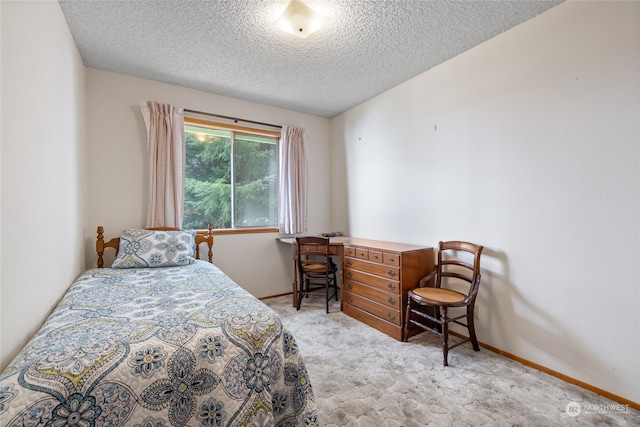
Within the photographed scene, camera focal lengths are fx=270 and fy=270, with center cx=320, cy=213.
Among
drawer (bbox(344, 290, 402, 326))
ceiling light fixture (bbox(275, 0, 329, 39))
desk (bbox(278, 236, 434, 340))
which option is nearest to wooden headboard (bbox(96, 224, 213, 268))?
desk (bbox(278, 236, 434, 340))

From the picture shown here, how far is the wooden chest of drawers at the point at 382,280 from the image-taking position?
2.50m

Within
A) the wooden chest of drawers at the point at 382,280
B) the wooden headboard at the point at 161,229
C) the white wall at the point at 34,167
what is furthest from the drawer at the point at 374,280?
the white wall at the point at 34,167

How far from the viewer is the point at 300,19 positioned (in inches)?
72.6

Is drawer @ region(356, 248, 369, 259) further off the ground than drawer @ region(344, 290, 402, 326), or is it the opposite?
drawer @ region(356, 248, 369, 259)

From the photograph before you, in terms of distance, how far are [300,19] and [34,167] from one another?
1.78m

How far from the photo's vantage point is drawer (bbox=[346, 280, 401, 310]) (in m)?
2.53

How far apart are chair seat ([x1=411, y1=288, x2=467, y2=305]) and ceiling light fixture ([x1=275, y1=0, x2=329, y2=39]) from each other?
7.38 feet

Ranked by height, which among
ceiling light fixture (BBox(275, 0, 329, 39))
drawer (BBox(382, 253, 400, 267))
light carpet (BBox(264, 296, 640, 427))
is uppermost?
ceiling light fixture (BBox(275, 0, 329, 39))

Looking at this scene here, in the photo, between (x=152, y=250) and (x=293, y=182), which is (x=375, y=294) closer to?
(x=293, y=182)

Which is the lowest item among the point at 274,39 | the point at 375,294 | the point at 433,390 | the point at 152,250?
the point at 433,390

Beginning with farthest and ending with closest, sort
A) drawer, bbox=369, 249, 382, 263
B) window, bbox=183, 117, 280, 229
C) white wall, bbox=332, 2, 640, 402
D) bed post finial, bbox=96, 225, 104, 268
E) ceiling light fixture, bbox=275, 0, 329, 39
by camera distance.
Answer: window, bbox=183, 117, 280, 229 → drawer, bbox=369, 249, 382, 263 → bed post finial, bbox=96, 225, 104, 268 → ceiling light fixture, bbox=275, 0, 329, 39 → white wall, bbox=332, 2, 640, 402

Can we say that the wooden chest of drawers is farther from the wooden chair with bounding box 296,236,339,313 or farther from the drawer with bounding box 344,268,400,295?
the wooden chair with bounding box 296,236,339,313

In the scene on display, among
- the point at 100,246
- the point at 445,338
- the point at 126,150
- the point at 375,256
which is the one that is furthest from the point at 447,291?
the point at 126,150

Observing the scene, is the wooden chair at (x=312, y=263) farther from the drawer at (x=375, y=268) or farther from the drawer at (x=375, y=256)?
the drawer at (x=375, y=256)
